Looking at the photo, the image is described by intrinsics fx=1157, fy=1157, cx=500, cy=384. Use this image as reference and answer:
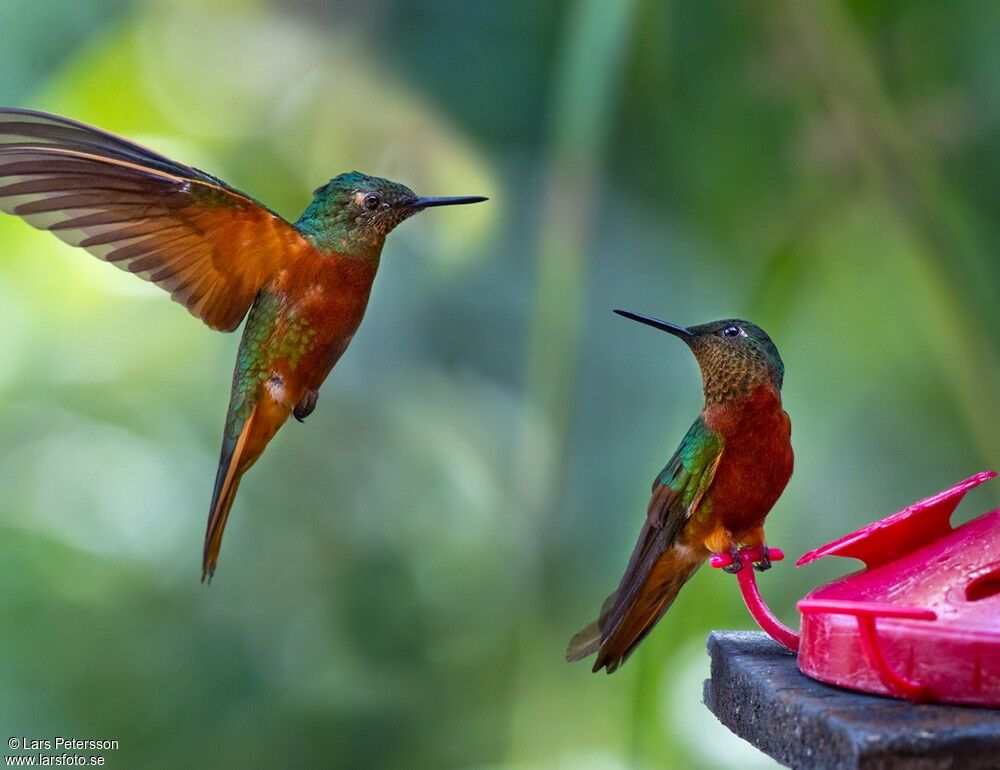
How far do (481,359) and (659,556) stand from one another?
5.42ft

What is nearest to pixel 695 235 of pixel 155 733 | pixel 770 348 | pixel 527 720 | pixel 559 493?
pixel 559 493

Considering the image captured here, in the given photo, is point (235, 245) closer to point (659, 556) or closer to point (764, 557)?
point (659, 556)

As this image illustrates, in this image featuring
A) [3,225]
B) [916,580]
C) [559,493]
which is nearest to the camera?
[916,580]

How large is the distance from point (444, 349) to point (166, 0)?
1.14m

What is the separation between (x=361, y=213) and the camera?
1352 millimetres

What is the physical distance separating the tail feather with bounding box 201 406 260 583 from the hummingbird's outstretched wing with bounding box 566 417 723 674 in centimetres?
46

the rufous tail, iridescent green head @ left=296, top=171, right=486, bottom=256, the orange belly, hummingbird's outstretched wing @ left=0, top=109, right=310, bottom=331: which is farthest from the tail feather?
the orange belly

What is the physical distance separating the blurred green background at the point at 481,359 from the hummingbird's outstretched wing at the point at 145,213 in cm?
148

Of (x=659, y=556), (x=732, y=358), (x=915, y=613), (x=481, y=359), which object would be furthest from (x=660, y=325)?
(x=481, y=359)

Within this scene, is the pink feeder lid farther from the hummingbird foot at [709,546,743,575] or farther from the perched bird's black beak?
the perched bird's black beak

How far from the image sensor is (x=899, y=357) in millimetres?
3010

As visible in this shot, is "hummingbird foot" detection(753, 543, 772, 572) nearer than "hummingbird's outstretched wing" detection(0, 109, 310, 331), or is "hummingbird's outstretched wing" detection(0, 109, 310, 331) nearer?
"hummingbird's outstretched wing" detection(0, 109, 310, 331)

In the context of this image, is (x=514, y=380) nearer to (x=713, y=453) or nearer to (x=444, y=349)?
(x=444, y=349)

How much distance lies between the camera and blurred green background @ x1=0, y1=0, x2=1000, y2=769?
9.32 ft
